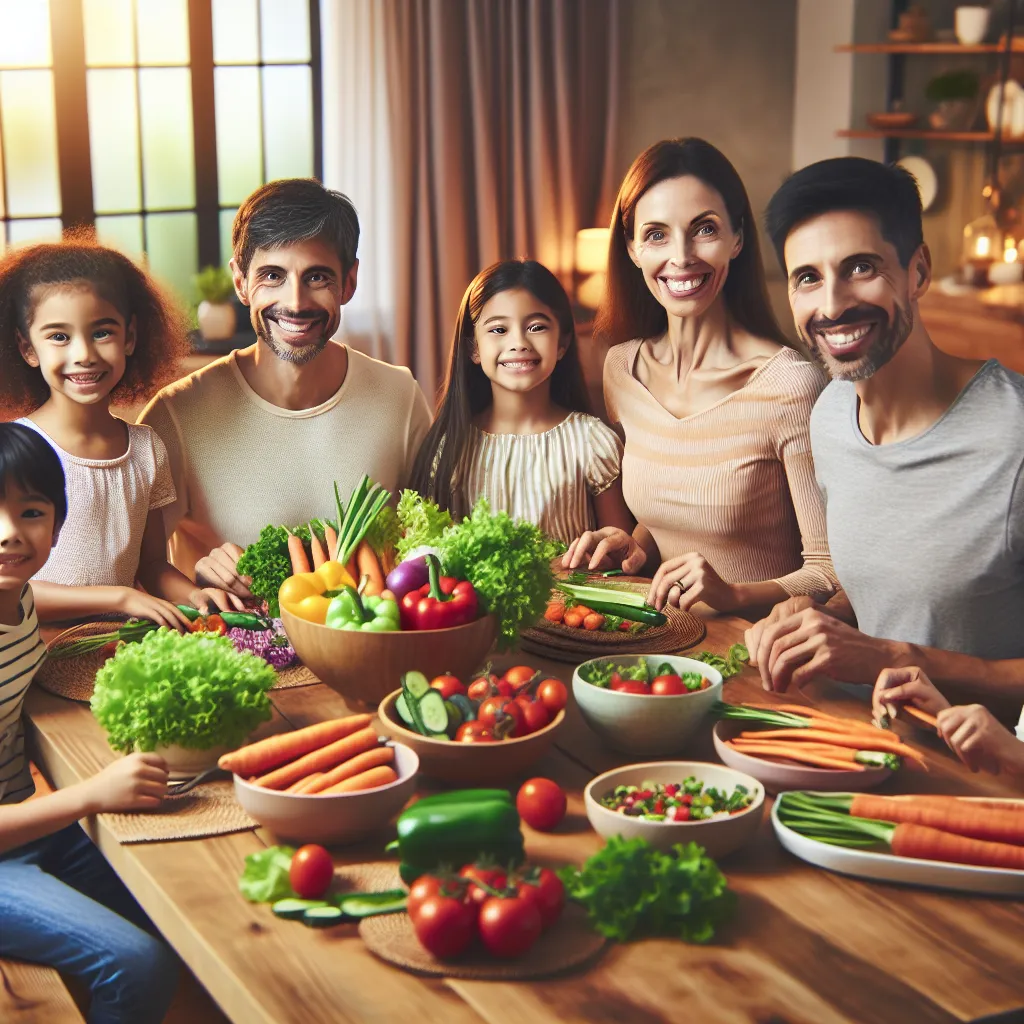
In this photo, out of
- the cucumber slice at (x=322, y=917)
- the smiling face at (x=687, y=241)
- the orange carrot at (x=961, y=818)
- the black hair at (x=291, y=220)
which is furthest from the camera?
the smiling face at (x=687, y=241)

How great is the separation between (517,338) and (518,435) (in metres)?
0.22

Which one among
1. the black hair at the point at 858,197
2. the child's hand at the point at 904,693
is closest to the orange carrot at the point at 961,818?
the child's hand at the point at 904,693

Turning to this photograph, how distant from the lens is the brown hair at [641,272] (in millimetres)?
2646

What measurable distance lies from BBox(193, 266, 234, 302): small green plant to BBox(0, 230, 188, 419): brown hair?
2722mm

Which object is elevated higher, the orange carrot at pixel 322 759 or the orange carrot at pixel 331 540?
the orange carrot at pixel 331 540

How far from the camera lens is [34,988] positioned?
5.52 feet

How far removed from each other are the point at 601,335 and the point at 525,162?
3.07 metres

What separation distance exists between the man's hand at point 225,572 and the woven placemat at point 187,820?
0.77m

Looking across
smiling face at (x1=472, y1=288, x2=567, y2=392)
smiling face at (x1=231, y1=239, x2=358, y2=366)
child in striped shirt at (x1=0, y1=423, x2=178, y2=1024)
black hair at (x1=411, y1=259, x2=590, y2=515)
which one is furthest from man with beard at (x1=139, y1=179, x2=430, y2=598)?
child in striped shirt at (x1=0, y1=423, x2=178, y2=1024)

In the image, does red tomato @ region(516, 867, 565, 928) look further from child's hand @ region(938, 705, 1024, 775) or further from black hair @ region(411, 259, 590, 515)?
black hair @ region(411, 259, 590, 515)

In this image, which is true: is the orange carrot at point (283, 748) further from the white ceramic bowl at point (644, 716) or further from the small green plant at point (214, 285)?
the small green plant at point (214, 285)

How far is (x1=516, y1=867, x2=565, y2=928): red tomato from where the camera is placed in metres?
1.26

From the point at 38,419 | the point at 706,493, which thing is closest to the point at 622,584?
the point at 706,493

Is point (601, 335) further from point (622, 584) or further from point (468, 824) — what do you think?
point (468, 824)
